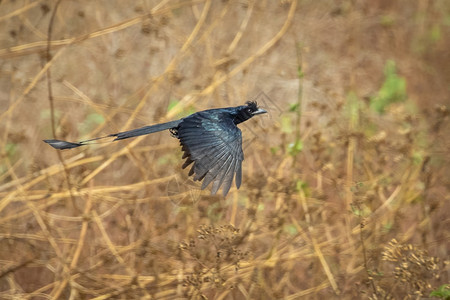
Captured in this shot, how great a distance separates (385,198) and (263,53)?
1470 mm

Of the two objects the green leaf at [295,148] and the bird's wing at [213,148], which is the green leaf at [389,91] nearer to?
the green leaf at [295,148]

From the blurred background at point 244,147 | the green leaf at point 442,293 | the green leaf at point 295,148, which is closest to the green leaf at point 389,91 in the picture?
the blurred background at point 244,147

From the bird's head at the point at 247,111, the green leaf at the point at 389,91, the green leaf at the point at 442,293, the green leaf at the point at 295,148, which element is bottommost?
the green leaf at the point at 442,293

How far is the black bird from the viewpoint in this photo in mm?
3170

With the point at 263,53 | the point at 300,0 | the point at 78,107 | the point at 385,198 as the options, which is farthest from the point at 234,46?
the point at 385,198

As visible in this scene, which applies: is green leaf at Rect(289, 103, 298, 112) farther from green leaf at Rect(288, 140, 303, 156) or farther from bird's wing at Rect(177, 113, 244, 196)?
bird's wing at Rect(177, 113, 244, 196)

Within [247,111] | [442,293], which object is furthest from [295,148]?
[442,293]

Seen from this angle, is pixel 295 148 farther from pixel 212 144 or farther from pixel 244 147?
pixel 212 144

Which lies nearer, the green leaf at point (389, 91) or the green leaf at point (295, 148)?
the green leaf at point (295, 148)

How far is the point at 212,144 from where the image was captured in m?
3.40

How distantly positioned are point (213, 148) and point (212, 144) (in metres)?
0.04

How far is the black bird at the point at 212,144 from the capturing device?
3170mm

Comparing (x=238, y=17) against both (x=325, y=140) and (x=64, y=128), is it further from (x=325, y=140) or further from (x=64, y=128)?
(x=64, y=128)

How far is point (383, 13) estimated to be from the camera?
212 inches
